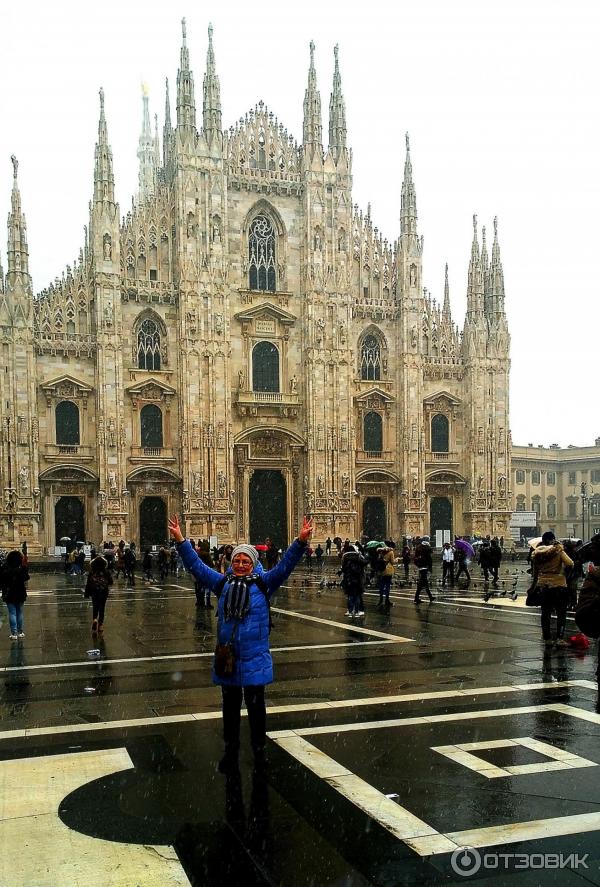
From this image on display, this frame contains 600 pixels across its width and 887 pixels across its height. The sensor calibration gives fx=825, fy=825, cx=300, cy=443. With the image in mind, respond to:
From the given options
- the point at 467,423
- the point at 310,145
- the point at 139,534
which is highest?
the point at 310,145

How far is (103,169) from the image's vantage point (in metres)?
42.6

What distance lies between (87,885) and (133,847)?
52 centimetres

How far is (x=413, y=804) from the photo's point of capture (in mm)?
5578

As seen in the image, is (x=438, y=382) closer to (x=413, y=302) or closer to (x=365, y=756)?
(x=413, y=302)

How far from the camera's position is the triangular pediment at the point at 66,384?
41.5 metres

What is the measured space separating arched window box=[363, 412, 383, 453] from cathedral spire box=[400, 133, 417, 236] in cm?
1075

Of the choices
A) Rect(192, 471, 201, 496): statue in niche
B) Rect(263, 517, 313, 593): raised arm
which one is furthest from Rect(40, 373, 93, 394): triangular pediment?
Rect(263, 517, 313, 593): raised arm

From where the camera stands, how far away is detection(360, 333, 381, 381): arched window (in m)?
47.7

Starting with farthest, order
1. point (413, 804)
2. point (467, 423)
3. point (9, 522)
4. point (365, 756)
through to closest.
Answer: point (467, 423) → point (9, 522) → point (365, 756) → point (413, 804)

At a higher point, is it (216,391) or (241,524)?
(216,391)

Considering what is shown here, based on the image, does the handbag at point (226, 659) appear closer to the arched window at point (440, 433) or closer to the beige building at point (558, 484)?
the arched window at point (440, 433)

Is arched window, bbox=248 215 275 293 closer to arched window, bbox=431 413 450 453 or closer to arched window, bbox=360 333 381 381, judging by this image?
arched window, bbox=360 333 381 381

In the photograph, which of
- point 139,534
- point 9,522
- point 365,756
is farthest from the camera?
point 139,534

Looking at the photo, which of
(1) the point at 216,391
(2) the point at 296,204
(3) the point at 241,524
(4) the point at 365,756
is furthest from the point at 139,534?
(4) the point at 365,756
